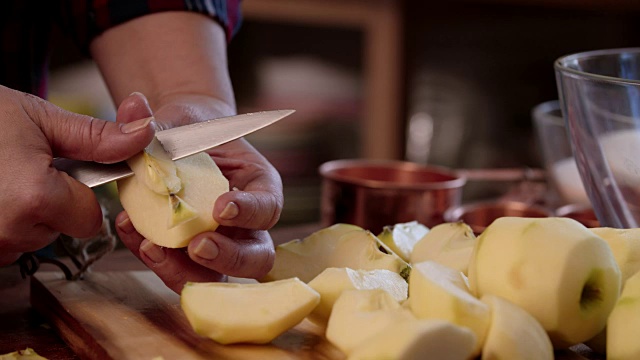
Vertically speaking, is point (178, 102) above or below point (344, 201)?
above

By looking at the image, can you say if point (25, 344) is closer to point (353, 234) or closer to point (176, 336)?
point (176, 336)

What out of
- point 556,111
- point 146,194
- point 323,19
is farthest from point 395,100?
point 146,194

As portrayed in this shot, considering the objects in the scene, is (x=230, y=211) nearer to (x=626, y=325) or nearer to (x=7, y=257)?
(x=7, y=257)

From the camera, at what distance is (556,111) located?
Result: 123 cm

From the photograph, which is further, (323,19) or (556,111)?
(323,19)

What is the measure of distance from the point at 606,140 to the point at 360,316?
0.37m

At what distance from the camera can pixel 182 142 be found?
0.64 m

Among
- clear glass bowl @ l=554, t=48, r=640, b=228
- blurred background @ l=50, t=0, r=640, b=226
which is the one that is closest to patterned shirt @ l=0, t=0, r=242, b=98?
clear glass bowl @ l=554, t=48, r=640, b=228

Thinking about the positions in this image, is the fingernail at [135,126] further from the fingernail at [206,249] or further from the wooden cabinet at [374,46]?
the wooden cabinet at [374,46]

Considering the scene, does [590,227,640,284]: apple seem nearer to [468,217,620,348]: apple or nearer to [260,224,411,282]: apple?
[468,217,620,348]: apple

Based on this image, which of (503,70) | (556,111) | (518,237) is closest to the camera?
(518,237)

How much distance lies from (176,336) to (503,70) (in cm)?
180

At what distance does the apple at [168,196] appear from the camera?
0.61 metres

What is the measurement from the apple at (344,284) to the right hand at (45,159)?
0.17 meters
